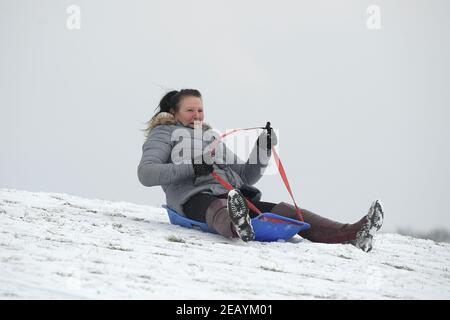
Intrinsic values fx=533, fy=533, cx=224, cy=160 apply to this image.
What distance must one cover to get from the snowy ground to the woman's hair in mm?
1012

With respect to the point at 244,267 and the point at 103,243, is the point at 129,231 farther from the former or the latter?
the point at 244,267

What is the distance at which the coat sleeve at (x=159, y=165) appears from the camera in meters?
3.95

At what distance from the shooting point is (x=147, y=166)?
4016 millimetres

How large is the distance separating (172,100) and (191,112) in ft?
0.87

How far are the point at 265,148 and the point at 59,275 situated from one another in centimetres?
225

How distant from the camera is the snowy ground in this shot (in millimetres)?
2342

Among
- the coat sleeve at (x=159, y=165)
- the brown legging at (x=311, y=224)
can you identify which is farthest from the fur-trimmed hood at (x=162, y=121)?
the brown legging at (x=311, y=224)

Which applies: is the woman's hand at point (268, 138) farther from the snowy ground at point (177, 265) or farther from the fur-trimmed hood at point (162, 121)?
the snowy ground at point (177, 265)

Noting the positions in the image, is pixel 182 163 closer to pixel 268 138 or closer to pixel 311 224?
pixel 268 138

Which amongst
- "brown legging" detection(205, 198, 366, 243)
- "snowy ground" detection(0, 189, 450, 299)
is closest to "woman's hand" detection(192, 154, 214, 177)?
"brown legging" detection(205, 198, 366, 243)

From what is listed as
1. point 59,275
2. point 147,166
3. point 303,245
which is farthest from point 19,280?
point 303,245

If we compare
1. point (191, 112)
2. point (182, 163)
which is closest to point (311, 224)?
point (182, 163)

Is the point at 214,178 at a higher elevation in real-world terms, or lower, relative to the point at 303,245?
higher

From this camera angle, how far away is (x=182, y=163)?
3998mm
